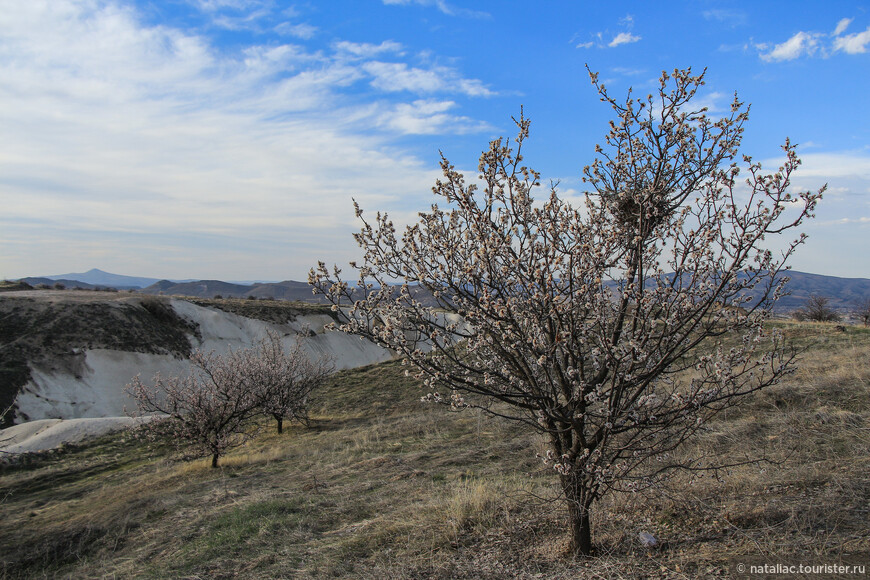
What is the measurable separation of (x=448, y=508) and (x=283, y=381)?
14.1m

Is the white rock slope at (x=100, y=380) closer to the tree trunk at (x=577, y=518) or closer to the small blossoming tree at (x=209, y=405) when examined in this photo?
the small blossoming tree at (x=209, y=405)

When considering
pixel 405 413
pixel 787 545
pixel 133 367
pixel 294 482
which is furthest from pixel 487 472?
pixel 133 367

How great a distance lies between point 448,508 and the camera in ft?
20.5

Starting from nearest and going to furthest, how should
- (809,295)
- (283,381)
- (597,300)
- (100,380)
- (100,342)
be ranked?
(597,300) < (283,381) < (100,380) < (100,342) < (809,295)

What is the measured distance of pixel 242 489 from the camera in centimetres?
1027

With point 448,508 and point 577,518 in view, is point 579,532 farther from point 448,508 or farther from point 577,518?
point 448,508

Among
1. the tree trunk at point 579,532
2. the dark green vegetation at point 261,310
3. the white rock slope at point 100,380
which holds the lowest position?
the white rock slope at point 100,380

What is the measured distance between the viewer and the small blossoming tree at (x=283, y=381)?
18.2 m

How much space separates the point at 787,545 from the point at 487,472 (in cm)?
530

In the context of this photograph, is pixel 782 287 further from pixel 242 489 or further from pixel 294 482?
pixel 242 489

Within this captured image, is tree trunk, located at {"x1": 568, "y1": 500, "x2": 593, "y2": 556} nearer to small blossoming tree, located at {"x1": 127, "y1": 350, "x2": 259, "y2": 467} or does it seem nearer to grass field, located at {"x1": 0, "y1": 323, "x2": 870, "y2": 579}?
grass field, located at {"x1": 0, "y1": 323, "x2": 870, "y2": 579}

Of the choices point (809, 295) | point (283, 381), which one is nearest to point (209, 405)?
point (283, 381)

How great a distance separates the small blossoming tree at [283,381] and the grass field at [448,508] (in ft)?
12.4

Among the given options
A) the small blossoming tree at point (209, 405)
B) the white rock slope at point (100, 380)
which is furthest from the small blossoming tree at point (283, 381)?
the white rock slope at point (100, 380)
